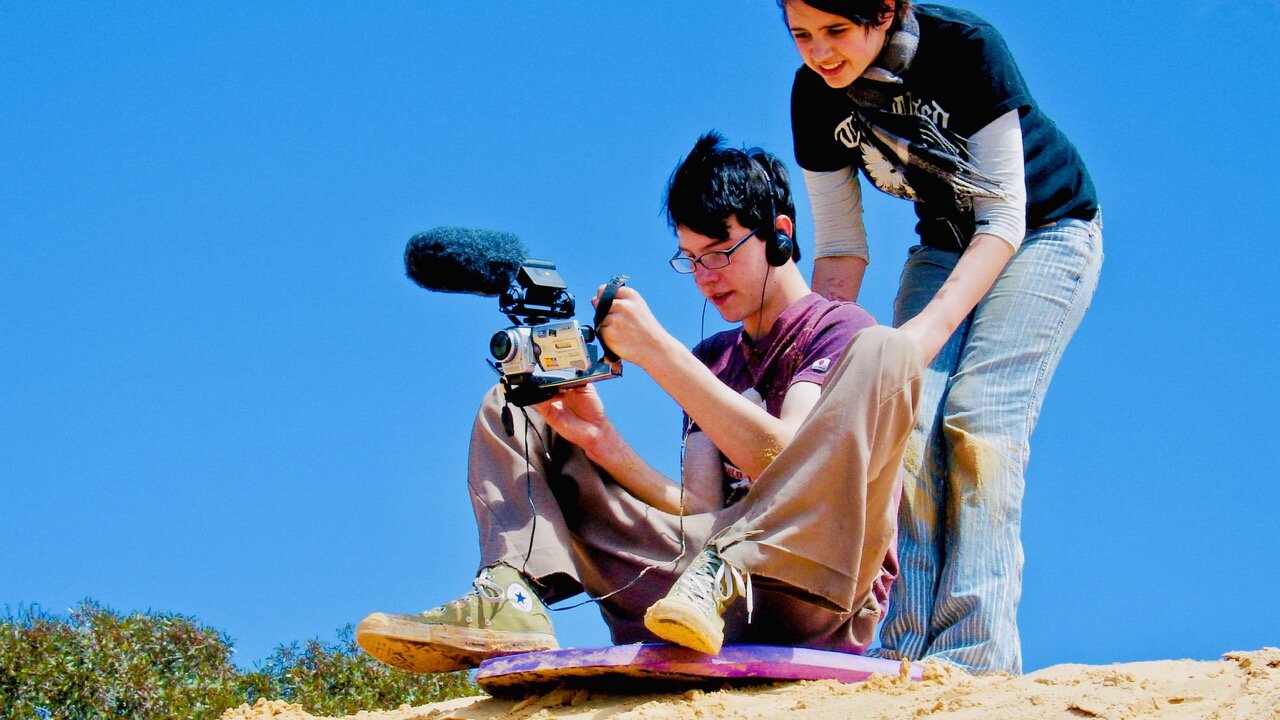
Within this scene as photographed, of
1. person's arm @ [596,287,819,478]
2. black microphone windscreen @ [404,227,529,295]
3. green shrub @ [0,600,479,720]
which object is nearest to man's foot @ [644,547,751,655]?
→ person's arm @ [596,287,819,478]

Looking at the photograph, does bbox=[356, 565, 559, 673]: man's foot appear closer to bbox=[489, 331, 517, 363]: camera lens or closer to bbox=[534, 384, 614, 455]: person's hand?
bbox=[534, 384, 614, 455]: person's hand

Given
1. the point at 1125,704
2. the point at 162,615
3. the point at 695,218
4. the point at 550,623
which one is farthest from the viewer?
the point at 162,615

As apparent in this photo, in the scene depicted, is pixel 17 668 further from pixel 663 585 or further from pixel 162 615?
pixel 663 585

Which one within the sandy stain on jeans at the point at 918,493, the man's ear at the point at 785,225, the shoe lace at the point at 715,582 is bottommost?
the shoe lace at the point at 715,582

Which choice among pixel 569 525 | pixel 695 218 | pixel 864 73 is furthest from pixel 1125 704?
pixel 864 73

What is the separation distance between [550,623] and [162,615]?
3.88m

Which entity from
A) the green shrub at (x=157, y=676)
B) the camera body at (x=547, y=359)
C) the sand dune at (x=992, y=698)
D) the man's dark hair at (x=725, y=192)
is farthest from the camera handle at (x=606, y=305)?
the green shrub at (x=157, y=676)

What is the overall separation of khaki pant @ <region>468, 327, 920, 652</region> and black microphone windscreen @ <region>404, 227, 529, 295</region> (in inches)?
11.4

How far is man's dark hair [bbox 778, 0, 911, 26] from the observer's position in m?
3.69

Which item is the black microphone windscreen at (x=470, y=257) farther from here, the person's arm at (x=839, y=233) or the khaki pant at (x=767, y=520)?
the person's arm at (x=839, y=233)

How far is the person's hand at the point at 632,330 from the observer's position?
3.30m

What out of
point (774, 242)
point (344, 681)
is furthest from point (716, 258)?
point (344, 681)

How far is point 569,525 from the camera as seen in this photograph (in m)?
3.51

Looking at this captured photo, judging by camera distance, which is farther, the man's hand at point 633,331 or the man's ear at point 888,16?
the man's ear at point 888,16
